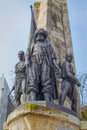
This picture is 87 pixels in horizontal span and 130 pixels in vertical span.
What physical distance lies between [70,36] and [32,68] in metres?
6.60

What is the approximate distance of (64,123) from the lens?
6734 mm

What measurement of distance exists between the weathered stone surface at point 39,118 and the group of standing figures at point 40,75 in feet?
1.71

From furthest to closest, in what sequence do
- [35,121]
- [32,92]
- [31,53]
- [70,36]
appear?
[70,36] → [31,53] → [32,92] → [35,121]

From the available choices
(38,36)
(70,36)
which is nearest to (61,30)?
(70,36)

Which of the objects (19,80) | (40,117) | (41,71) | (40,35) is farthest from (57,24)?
(40,117)

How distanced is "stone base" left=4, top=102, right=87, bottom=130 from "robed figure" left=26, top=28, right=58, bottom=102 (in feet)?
1.68

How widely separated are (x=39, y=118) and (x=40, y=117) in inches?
1.1

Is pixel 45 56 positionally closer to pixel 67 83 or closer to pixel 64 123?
pixel 67 83

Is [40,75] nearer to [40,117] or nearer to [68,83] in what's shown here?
[68,83]

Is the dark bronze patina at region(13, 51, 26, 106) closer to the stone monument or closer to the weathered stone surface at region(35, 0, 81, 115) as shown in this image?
the stone monument

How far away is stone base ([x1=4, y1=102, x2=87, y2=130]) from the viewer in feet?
21.4

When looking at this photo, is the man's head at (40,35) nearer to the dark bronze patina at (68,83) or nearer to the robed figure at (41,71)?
the robed figure at (41,71)

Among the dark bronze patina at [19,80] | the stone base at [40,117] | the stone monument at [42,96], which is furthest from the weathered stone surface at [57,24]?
the stone base at [40,117]

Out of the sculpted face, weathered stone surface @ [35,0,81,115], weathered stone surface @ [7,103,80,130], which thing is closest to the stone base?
weathered stone surface @ [7,103,80,130]
